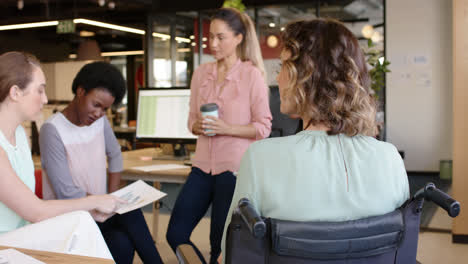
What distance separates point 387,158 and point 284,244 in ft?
1.20

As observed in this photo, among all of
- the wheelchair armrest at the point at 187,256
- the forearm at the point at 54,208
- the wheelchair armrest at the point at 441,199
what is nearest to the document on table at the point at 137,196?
the forearm at the point at 54,208

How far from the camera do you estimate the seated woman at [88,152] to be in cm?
214

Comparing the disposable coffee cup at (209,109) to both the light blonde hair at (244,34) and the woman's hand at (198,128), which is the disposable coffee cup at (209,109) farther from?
the light blonde hair at (244,34)

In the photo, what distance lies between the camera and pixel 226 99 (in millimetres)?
2375

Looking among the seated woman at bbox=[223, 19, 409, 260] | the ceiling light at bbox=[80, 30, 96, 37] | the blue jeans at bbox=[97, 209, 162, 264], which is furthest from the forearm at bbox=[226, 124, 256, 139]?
the ceiling light at bbox=[80, 30, 96, 37]

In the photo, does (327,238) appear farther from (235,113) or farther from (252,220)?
(235,113)

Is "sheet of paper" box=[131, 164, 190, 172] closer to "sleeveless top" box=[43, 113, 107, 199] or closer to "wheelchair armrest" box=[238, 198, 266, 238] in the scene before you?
"sleeveless top" box=[43, 113, 107, 199]

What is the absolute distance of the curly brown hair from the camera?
1201 mm

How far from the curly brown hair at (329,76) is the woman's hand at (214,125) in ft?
3.28

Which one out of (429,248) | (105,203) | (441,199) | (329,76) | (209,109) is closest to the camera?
(441,199)

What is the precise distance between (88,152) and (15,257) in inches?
46.4

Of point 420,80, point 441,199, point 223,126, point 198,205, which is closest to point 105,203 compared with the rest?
point 198,205

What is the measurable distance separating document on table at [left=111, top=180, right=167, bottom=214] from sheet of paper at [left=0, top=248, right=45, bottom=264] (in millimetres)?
764

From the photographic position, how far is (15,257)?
114cm
